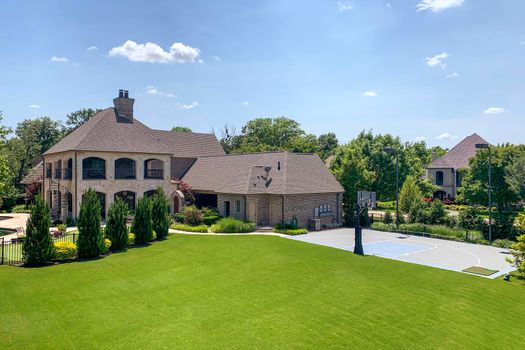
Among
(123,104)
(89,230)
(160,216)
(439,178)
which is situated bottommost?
(89,230)

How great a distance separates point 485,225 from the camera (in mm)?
31078

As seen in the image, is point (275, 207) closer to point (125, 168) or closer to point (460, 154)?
point (125, 168)

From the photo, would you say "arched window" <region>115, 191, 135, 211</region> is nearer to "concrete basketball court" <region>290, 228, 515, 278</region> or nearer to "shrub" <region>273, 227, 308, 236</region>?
A: "shrub" <region>273, 227, 308, 236</region>

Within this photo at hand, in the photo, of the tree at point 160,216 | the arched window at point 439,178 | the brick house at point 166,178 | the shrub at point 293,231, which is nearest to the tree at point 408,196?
the brick house at point 166,178

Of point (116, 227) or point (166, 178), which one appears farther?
point (166, 178)

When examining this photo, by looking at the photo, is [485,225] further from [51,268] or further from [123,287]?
[51,268]

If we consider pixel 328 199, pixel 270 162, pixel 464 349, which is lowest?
pixel 464 349

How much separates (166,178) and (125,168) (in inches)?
162

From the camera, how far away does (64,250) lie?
1973 cm

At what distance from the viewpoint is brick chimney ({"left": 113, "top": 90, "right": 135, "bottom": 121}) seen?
39312 millimetres

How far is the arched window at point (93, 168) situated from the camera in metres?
34.4

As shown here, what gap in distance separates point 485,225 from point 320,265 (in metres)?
19.1

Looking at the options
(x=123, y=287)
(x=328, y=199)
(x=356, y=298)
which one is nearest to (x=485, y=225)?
(x=328, y=199)

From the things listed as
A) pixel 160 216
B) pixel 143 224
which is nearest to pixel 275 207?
pixel 160 216
